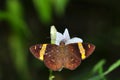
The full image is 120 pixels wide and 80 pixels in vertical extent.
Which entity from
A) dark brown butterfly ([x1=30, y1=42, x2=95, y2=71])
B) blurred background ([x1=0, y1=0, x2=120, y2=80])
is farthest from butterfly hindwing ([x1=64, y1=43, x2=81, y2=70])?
blurred background ([x1=0, y1=0, x2=120, y2=80])

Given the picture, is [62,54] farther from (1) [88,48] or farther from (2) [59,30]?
(2) [59,30]

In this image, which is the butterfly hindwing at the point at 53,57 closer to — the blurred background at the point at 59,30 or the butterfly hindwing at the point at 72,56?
the butterfly hindwing at the point at 72,56

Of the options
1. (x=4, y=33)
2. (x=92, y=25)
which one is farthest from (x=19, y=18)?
(x=92, y=25)

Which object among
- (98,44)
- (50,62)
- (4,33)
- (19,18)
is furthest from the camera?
(98,44)

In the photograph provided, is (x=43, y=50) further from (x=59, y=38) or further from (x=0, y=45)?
(x=0, y=45)

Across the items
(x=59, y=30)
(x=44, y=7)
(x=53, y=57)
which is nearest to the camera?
(x=53, y=57)

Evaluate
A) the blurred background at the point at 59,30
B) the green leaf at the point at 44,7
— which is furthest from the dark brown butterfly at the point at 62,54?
the blurred background at the point at 59,30

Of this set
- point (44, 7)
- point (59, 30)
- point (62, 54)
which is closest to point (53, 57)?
point (62, 54)
